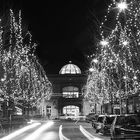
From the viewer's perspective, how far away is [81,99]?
10206cm

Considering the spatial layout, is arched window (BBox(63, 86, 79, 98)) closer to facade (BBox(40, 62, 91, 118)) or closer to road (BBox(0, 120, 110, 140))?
facade (BBox(40, 62, 91, 118))

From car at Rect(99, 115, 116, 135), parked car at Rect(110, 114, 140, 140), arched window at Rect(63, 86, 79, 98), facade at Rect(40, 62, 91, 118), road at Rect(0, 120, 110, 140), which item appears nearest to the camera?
parked car at Rect(110, 114, 140, 140)

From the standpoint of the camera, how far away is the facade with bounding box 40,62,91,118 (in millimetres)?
101625

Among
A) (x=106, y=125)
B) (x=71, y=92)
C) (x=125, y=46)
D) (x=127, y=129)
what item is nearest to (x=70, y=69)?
(x=71, y=92)

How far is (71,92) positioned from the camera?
10712 cm

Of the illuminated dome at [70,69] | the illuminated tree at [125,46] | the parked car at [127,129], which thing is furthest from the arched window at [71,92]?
the parked car at [127,129]

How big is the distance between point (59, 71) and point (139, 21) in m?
99.4

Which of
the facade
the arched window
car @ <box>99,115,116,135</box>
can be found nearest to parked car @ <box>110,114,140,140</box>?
car @ <box>99,115,116,135</box>

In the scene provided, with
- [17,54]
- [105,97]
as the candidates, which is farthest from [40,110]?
[17,54]

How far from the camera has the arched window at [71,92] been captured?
10660 cm

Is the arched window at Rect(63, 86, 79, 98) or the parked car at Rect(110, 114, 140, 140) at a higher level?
the arched window at Rect(63, 86, 79, 98)

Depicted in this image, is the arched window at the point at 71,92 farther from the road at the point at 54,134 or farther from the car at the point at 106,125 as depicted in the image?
the car at the point at 106,125

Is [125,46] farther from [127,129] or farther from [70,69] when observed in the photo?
[70,69]

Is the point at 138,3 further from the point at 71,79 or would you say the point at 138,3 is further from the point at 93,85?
the point at 71,79
